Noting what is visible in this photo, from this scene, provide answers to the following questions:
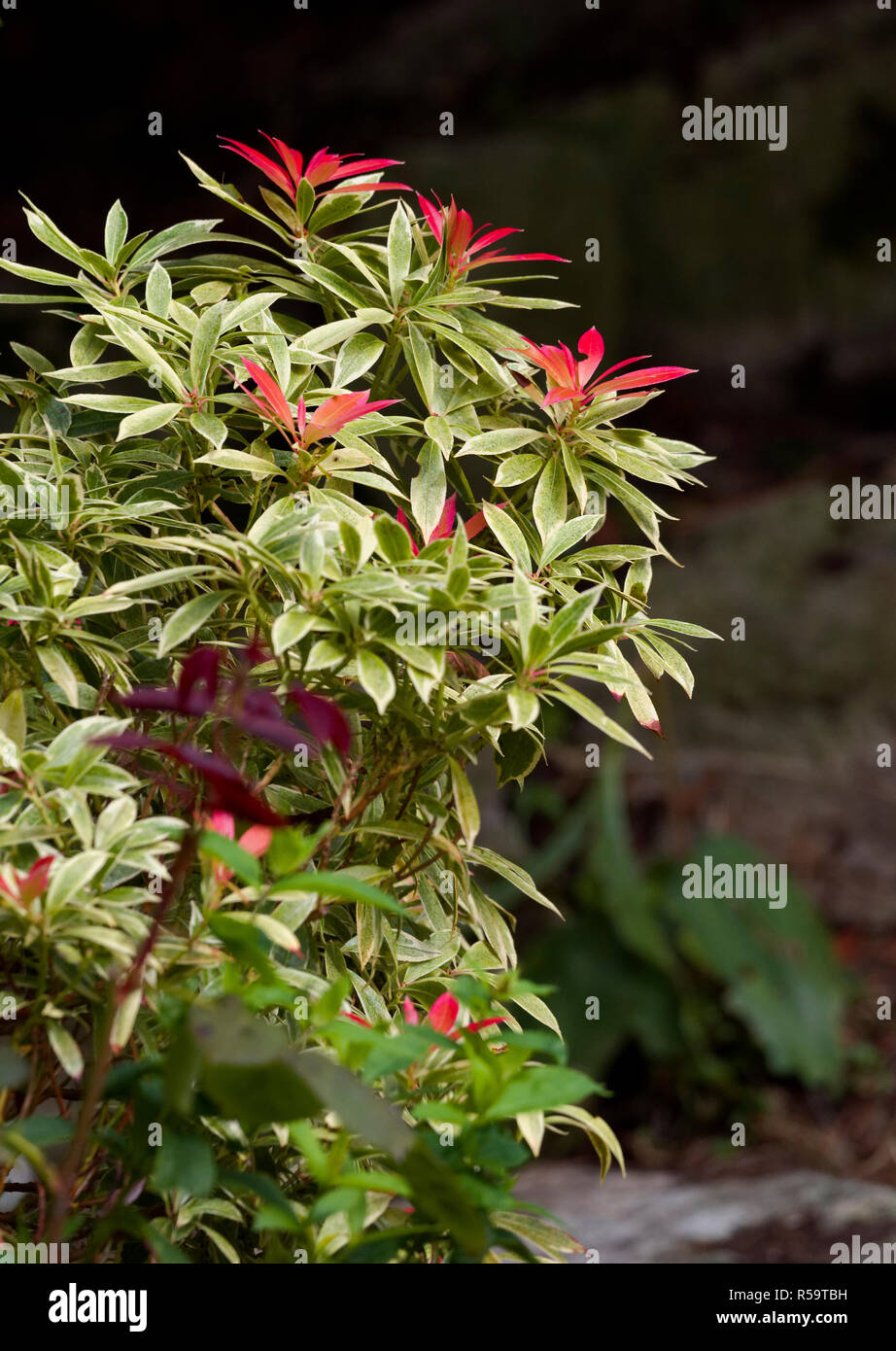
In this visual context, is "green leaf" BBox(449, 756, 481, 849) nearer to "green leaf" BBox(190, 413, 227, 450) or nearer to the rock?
"green leaf" BBox(190, 413, 227, 450)

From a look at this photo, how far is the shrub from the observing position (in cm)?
68

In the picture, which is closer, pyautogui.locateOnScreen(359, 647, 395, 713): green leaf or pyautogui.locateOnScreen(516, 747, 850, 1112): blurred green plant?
pyautogui.locateOnScreen(359, 647, 395, 713): green leaf

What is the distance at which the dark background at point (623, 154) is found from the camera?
4.32 meters

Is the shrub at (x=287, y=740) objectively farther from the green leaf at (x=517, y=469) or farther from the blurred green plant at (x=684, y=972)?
the blurred green plant at (x=684, y=972)

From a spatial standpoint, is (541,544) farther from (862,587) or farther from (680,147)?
(680,147)

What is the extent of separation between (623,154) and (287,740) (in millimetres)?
4628

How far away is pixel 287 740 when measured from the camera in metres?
0.62

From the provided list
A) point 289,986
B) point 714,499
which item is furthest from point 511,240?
point 289,986

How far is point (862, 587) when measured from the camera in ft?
11.7

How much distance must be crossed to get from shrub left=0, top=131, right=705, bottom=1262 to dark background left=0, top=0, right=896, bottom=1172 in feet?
9.23

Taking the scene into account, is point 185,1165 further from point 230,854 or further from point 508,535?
point 508,535

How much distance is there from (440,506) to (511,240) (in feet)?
10.3
